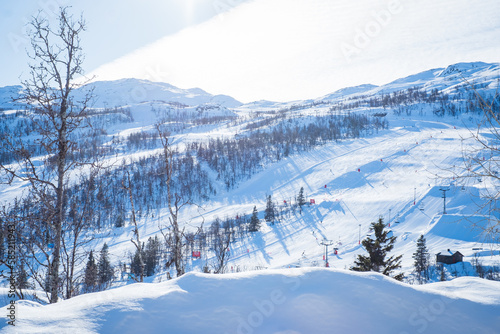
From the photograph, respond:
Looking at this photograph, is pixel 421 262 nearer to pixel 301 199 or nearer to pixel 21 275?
pixel 301 199

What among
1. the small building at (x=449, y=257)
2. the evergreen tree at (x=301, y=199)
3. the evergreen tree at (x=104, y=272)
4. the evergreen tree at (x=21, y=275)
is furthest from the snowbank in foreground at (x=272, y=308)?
the evergreen tree at (x=301, y=199)

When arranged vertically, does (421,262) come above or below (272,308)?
below

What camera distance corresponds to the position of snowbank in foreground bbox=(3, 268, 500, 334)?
133 inches

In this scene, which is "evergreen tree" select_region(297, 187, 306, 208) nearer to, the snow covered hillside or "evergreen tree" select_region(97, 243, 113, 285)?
the snow covered hillside

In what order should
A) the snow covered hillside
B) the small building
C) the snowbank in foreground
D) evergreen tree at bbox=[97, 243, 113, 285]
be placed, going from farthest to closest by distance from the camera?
1. the small building
2. evergreen tree at bbox=[97, 243, 113, 285]
3. the snow covered hillside
4. the snowbank in foreground

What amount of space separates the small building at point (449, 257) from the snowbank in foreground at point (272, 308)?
4596cm

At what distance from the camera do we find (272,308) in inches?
150

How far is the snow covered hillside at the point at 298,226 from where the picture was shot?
3652 mm

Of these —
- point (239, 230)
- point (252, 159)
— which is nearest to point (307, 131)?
point (252, 159)

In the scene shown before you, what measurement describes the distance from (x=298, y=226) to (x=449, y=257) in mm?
29835

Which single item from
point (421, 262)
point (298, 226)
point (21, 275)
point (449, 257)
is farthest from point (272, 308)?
point (298, 226)

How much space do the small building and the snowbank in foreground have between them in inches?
1810

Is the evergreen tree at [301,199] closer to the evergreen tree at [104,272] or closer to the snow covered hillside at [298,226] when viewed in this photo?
the snow covered hillside at [298,226]

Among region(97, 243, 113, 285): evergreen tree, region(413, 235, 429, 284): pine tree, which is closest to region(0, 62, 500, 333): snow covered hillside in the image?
region(413, 235, 429, 284): pine tree
